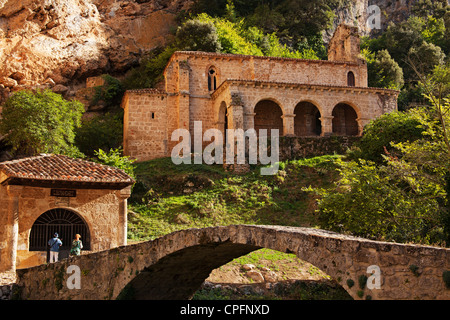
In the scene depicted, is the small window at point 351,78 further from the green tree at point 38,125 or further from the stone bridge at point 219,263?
the stone bridge at point 219,263

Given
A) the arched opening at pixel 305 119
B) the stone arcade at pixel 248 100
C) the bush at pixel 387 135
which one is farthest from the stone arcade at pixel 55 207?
the arched opening at pixel 305 119

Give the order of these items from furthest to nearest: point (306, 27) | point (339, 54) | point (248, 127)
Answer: point (306, 27) → point (339, 54) → point (248, 127)

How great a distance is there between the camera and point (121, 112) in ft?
141

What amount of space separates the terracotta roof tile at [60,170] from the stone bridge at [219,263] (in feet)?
11.7

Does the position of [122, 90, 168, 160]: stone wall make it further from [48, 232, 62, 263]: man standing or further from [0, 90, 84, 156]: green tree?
[48, 232, 62, 263]: man standing

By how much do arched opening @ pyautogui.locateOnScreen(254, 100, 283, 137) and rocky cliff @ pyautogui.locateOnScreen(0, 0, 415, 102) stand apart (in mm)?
16042

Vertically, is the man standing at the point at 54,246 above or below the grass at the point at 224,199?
below

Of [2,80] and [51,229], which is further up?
[2,80]

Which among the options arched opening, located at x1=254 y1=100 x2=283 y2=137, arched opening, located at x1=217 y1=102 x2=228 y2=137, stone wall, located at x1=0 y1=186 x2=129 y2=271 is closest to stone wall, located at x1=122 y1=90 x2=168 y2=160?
arched opening, located at x1=217 y1=102 x2=228 y2=137

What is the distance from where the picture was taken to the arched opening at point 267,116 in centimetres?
3984

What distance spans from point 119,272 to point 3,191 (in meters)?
6.92

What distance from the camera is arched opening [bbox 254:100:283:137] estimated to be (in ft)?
131

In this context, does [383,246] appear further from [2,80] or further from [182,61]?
[2,80]

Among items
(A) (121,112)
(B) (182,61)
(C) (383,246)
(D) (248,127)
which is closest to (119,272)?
(C) (383,246)
